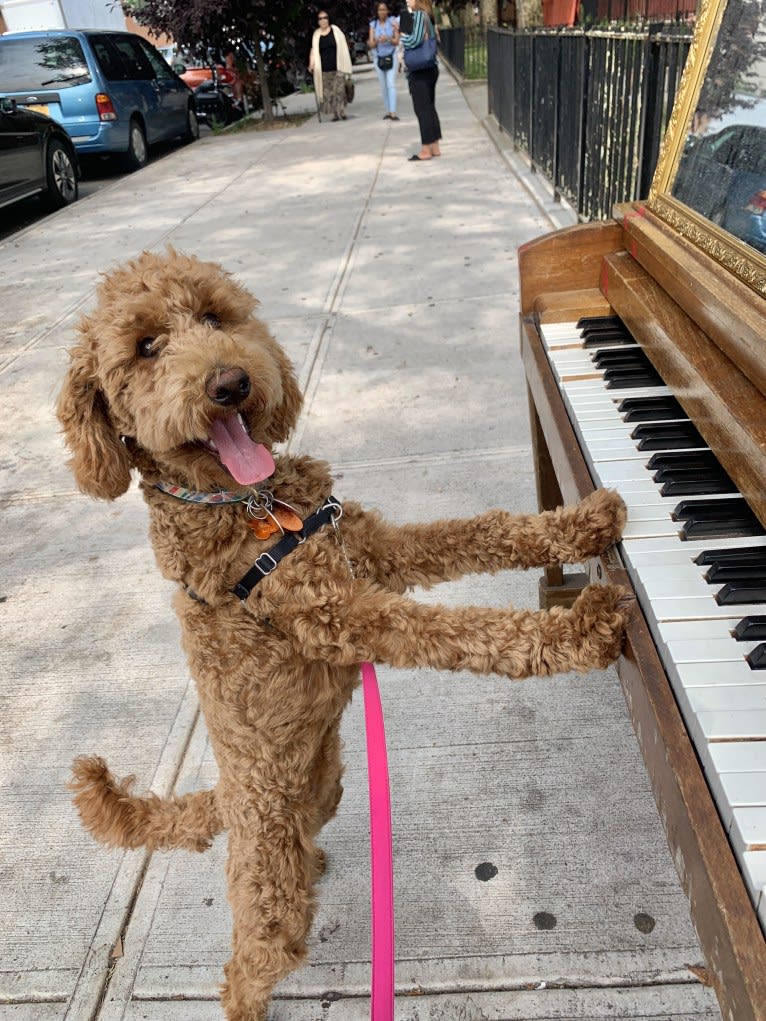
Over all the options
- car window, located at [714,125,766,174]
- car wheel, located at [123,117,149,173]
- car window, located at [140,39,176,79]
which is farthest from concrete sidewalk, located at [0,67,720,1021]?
car window, located at [140,39,176,79]

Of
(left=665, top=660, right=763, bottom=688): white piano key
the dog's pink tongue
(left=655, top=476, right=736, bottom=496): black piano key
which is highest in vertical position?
the dog's pink tongue

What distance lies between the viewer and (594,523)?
4.86 ft

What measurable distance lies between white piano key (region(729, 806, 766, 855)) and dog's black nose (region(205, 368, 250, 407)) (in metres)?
1.20

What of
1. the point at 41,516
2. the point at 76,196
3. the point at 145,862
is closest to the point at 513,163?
the point at 76,196

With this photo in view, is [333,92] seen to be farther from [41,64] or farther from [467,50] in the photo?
[467,50]

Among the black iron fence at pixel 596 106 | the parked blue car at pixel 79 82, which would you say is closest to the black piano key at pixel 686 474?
the black iron fence at pixel 596 106

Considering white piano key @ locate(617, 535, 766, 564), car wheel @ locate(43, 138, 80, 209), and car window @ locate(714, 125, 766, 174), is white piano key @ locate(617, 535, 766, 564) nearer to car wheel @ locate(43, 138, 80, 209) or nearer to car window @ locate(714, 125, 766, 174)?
car window @ locate(714, 125, 766, 174)

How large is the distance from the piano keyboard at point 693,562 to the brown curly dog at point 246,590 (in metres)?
0.13

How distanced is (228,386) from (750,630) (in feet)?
3.59

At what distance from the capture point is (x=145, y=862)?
2146 millimetres

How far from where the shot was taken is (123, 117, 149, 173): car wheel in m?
12.3

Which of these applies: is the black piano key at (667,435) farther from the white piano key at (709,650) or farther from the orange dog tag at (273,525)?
the orange dog tag at (273,525)

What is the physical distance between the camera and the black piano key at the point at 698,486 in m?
1.47

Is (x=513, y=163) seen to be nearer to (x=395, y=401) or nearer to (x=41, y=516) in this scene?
(x=395, y=401)
